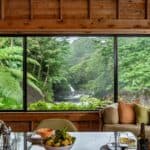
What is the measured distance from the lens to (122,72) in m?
6.42

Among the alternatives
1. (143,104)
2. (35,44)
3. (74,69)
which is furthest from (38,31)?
(143,104)

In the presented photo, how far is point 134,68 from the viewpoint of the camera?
6.41 meters

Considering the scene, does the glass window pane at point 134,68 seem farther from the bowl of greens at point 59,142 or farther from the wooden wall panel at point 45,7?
the bowl of greens at point 59,142

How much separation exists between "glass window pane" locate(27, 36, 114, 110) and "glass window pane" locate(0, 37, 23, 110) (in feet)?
0.62

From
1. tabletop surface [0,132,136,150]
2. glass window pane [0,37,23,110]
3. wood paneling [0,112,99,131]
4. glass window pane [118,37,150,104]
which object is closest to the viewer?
tabletop surface [0,132,136,150]

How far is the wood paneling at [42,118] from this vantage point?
20.1ft

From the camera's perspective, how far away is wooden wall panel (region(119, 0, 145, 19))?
229 inches

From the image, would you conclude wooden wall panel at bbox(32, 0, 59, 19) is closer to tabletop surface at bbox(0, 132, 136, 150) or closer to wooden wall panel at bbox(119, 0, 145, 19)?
wooden wall panel at bbox(119, 0, 145, 19)

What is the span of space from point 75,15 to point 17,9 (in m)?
0.94

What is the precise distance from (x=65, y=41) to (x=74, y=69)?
20.8 inches

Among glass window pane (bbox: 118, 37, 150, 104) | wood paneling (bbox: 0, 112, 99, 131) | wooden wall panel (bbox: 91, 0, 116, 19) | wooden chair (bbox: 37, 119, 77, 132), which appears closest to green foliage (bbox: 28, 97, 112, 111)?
wood paneling (bbox: 0, 112, 99, 131)

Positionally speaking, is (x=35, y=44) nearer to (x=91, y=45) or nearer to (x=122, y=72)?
(x=91, y=45)

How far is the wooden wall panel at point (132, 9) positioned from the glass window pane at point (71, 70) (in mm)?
696

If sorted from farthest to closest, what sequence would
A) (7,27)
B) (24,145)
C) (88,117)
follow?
(88,117) < (7,27) < (24,145)
